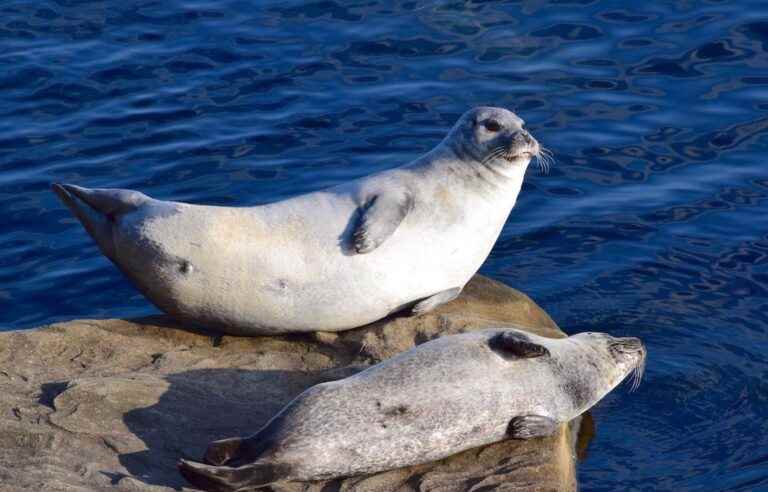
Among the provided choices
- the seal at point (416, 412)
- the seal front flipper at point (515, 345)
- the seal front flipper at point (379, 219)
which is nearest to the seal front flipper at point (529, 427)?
the seal at point (416, 412)

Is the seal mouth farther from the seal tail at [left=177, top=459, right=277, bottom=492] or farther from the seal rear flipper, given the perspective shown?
the seal rear flipper

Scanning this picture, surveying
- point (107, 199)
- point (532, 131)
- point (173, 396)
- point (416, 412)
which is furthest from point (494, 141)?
point (532, 131)

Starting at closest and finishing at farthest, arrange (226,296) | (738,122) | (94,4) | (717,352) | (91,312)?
(226,296) → (717,352) → (91,312) → (738,122) → (94,4)

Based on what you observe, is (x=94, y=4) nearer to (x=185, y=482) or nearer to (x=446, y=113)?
(x=446, y=113)

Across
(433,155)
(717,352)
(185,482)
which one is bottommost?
(717,352)

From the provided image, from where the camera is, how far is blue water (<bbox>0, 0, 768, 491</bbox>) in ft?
30.8

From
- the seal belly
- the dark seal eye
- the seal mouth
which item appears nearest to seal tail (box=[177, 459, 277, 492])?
the seal belly

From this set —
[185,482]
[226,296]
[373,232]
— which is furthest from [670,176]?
[185,482]

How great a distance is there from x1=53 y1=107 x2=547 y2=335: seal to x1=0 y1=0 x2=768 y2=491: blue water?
56.8 inches

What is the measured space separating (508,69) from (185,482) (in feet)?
26.9

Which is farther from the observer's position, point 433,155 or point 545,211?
point 545,211

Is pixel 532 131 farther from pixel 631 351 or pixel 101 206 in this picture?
pixel 101 206

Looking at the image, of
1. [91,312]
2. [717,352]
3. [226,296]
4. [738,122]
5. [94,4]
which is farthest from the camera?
[94,4]

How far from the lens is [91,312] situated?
404 inches
